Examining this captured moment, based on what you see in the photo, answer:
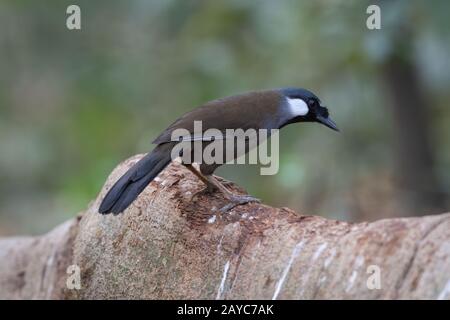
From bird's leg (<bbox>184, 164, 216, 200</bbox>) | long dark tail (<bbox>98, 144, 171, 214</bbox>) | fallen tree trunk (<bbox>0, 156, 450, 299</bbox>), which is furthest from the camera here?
bird's leg (<bbox>184, 164, 216, 200</bbox>)

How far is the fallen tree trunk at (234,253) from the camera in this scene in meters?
2.83

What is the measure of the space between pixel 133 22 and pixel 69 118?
1.85 m

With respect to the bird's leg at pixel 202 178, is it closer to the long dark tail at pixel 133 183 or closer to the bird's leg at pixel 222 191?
the bird's leg at pixel 222 191

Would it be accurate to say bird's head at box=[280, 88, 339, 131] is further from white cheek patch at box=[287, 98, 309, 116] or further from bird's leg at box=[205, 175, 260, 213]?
bird's leg at box=[205, 175, 260, 213]

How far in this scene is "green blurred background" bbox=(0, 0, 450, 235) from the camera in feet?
21.8

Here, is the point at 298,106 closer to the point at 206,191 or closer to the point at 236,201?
the point at 206,191

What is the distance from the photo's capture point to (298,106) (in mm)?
4660

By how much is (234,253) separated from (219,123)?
1020 mm

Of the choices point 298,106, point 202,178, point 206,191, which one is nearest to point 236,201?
point 206,191

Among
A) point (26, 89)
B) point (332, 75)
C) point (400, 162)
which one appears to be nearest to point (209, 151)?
point (332, 75)

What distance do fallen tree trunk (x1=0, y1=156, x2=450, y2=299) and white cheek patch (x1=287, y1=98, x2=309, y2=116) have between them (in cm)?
73
